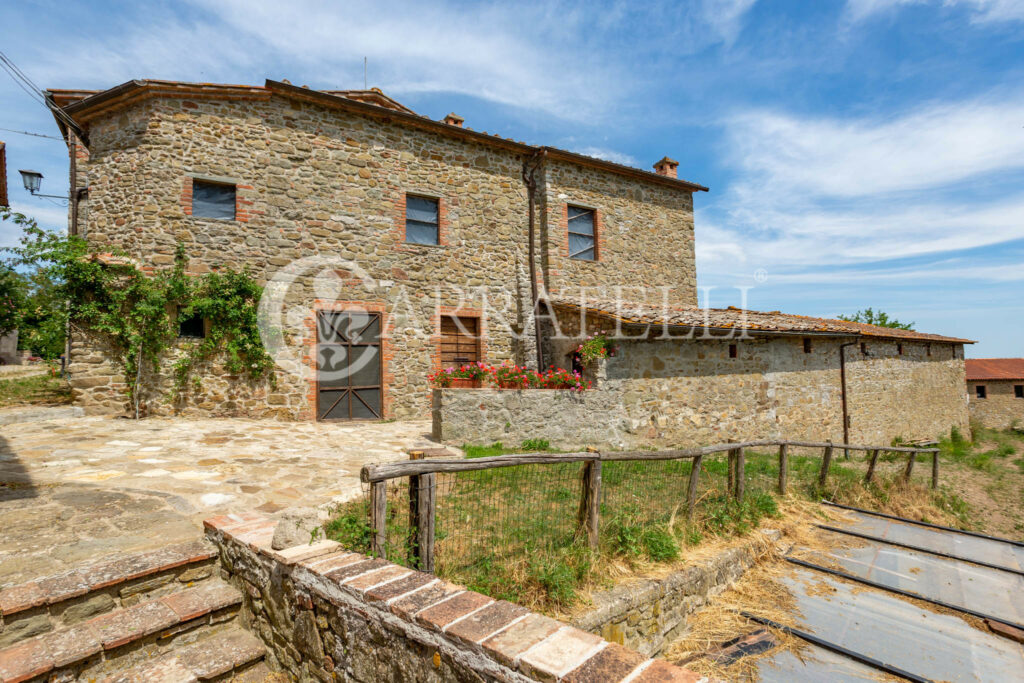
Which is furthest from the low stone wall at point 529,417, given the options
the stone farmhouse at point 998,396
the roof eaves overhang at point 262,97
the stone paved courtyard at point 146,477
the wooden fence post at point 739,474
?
the stone farmhouse at point 998,396

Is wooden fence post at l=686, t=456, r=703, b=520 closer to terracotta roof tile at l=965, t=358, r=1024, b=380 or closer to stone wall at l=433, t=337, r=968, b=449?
stone wall at l=433, t=337, r=968, b=449

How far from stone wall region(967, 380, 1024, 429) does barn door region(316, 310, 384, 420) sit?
3162cm

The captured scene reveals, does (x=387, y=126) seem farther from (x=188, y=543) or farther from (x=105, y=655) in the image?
(x=105, y=655)

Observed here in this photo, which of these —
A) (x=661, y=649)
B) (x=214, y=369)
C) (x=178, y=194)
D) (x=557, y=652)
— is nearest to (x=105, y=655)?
(x=557, y=652)

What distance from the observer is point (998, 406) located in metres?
25.8

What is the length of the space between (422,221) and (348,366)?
3.48 metres

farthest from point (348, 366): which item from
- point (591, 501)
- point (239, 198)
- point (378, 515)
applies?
point (378, 515)

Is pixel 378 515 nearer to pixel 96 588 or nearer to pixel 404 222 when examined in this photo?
pixel 96 588

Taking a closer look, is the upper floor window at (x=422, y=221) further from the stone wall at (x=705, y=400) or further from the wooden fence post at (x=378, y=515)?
the wooden fence post at (x=378, y=515)

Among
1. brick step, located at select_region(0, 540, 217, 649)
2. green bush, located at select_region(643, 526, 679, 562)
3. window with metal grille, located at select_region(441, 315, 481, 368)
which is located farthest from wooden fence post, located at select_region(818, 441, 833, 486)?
brick step, located at select_region(0, 540, 217, 649)

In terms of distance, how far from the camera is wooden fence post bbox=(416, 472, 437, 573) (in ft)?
10.1

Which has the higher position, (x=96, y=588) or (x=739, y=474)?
(x=96, y=588)

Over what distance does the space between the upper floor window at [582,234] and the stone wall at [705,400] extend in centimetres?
377

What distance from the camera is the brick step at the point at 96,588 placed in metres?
2.49
